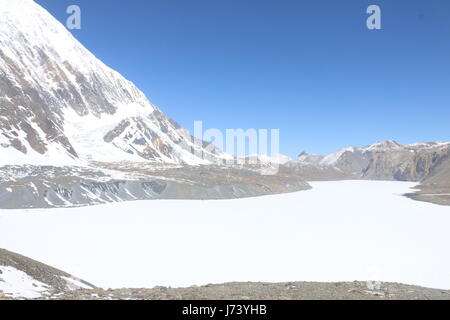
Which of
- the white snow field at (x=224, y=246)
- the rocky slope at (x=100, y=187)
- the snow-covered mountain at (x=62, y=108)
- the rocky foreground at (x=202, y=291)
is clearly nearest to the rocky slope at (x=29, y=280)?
the rocky foreground at (x=202, y=291)

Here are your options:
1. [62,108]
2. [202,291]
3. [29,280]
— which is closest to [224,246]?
[202,291]

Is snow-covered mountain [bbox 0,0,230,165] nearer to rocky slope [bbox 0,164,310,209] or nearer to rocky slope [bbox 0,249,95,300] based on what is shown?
rocky slope [bbox 0,164,310,209]

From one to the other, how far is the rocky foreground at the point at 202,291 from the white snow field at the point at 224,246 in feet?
15.7

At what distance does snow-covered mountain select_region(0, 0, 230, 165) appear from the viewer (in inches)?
3664

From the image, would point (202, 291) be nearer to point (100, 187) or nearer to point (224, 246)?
point (224, 246)

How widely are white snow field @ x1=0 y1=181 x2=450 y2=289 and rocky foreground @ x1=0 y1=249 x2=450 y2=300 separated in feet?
15.7

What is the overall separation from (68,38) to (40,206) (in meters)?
152

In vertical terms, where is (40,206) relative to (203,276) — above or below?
above

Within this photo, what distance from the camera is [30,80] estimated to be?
129250mm

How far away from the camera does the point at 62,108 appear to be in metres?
142

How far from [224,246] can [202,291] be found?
17189 millimetres

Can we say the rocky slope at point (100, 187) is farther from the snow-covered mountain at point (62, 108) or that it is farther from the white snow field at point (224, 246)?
the snow-covered mountain at point (62, 108)
